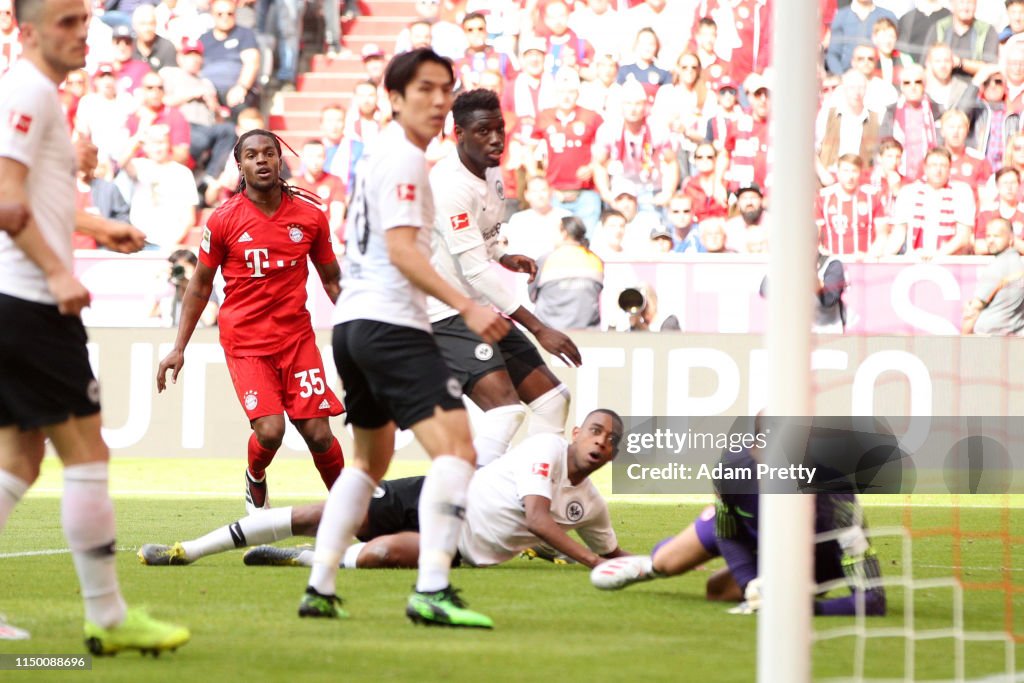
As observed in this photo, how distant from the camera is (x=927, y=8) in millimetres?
15344

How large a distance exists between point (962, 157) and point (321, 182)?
22.0ft

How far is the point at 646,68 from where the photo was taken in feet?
55.3

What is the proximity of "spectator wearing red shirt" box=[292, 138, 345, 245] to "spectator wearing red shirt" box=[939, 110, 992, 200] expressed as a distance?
615 cm

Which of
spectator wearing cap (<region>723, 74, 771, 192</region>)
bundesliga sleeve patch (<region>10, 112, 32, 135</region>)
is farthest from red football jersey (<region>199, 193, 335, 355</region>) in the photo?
spectator wearing cap (<region>723, 74, 771, 192</region>)

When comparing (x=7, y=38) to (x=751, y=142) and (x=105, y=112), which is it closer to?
Result: (x=105, y=112)

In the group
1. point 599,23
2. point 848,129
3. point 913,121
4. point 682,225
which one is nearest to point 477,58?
point 599,23

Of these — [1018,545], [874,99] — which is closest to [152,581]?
[1018,545]

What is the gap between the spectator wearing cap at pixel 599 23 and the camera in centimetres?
1734

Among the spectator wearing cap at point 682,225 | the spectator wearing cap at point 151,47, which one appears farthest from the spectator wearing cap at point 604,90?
the spectator wearing cap at point 151,47

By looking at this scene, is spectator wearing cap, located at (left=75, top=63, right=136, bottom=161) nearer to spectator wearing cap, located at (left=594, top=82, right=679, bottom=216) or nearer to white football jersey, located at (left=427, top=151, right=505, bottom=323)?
spectator wearing cap, located at (left=594, top=82, right=679, bottom=216)

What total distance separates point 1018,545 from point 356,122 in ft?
33.6

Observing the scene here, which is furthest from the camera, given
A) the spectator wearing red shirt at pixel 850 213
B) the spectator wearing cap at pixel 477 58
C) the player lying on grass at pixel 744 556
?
the spectator wearing cap at pixel 477 58

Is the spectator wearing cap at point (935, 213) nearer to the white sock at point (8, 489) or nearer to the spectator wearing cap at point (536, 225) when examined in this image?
the spectator wearing cap at point (536, 225)

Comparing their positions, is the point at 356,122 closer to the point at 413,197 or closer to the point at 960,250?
the point at 960,250
